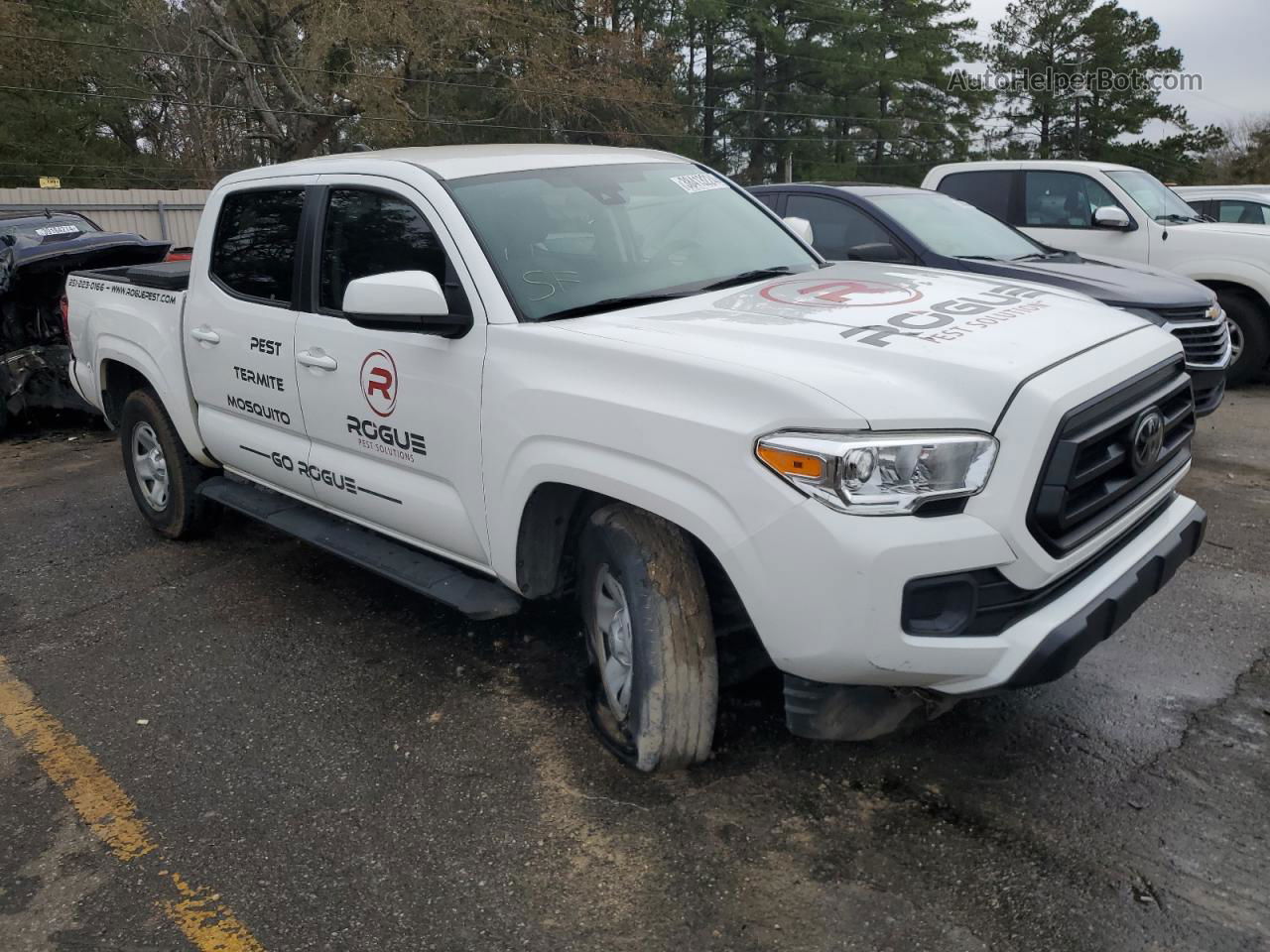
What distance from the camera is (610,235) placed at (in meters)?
3.85

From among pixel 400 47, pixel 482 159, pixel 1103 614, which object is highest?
pixel 400 47

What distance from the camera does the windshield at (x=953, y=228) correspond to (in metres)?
7.28

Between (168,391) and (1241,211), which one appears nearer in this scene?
(168,391)

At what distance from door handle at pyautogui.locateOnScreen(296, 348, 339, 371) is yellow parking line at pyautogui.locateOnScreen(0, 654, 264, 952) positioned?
61.8 inches

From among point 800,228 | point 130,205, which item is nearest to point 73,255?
point 800,228

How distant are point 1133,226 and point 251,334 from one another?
7370mm

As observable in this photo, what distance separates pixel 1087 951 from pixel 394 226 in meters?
3.12

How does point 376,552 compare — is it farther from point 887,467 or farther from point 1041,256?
point 1041,256

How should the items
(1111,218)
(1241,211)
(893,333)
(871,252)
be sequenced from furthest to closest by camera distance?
(1241,211) < (1111,218) < (871,252) < (893,333)

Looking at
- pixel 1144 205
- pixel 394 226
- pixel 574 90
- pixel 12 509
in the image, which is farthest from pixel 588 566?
pixel 574 90

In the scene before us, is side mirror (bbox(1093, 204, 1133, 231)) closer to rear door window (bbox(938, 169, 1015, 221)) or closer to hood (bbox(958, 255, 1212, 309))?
rear door window (bbox(938, 169, 1015, 221))

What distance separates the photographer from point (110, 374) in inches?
237

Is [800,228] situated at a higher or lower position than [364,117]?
lower

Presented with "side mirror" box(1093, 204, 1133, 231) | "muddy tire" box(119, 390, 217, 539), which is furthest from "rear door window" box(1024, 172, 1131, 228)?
"muddy tire" box(119, 390, 217, 539)
